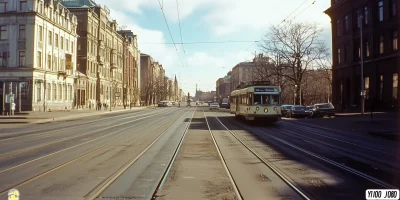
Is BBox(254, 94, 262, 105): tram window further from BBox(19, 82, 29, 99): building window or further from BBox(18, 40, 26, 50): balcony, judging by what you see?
BBox(18, 40, 26, 50): balcony

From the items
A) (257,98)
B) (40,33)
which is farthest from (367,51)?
(40,33)

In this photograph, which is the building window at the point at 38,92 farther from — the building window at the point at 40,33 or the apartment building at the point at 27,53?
the building window at the point at 40,33

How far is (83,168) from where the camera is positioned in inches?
368

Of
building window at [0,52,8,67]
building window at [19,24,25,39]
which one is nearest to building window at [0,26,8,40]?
building window at [19,24,25,39]

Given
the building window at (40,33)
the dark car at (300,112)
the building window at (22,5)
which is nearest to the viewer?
the dark car at (300,112)

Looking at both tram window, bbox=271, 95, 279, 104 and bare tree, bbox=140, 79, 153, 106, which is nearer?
tram window, bbox=271, 95, 279, 104

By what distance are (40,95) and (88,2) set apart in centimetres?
2983

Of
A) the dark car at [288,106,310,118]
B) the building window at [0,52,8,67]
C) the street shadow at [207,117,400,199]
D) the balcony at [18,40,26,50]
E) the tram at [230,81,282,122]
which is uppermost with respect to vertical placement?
the balcony at [18,40,26,50]

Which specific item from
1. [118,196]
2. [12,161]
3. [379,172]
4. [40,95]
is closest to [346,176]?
[379,172]

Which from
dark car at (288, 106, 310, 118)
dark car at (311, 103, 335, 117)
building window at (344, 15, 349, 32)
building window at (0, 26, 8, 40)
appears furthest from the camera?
building window at (344, 15, 349, 32)

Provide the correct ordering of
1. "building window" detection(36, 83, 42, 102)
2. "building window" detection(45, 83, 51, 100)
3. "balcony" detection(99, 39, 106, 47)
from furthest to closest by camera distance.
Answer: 1. "balcony" detection(99, 39, 106, 47)
2. "building window" detection(45, 83, 51, 100)
3. "building window" detection(36, 83, 42, 102)

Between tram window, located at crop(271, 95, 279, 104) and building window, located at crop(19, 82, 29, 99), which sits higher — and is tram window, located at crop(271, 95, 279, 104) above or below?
below

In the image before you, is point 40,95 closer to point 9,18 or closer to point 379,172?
point 9,18

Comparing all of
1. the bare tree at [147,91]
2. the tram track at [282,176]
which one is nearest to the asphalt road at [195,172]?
the tram track at [282,176]
